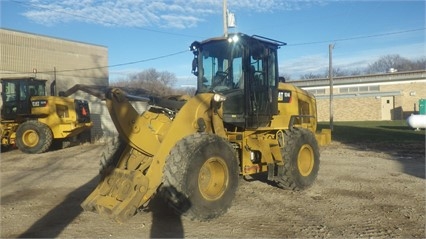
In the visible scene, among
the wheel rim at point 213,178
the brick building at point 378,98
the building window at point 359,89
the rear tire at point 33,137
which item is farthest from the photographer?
the building window at point 359,89

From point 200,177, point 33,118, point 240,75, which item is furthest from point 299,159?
point 33,118

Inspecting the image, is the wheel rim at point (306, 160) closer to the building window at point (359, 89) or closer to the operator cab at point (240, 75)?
the operator cab at point (240, 75)

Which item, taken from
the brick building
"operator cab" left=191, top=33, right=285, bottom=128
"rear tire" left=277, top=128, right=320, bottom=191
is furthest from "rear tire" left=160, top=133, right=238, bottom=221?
the brick building

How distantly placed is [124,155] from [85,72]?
49.0 m

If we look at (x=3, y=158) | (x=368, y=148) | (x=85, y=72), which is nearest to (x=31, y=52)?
(x=85, y=72)

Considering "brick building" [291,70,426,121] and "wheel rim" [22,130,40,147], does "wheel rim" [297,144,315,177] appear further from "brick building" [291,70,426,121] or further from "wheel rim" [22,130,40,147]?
"brick building" [291,70,426,121]

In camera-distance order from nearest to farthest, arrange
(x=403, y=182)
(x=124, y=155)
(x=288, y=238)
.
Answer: (x=288, y=238) < (x=124, y=155) < (x=403, y=182)

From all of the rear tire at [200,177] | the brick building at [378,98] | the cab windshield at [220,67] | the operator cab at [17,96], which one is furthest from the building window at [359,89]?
the rear tire at [200,177]

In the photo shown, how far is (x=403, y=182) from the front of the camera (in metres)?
9.45

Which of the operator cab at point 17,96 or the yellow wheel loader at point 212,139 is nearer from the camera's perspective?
the yellow wheel loader at point 212,139

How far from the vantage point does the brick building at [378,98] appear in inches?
1918

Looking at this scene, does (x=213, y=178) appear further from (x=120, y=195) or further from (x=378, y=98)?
(x=378, y=98)

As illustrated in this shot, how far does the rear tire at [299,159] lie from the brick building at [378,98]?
43.5 meters

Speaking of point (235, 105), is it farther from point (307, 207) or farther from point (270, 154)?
point (307, 207)
